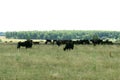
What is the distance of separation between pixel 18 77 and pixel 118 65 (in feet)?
27.0

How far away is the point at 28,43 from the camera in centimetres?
4800

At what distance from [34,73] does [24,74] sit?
2.59 ft

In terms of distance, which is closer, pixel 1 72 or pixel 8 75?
pixel 8 75

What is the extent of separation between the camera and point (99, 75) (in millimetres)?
16297

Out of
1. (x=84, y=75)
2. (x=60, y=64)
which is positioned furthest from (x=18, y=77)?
(x=60, y=64)

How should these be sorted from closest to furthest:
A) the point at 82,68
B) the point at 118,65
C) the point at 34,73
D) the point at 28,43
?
the point at 34,73, the point at 82,68, the point at 118,65, the point at 28,43

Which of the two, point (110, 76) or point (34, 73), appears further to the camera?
point (34, 73)

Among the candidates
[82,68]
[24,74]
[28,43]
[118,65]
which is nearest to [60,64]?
[82,68]

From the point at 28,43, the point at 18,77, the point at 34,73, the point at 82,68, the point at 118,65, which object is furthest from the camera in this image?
the point at 28,43

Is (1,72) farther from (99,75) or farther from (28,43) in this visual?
(28,43)

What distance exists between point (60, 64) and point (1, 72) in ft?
17.5

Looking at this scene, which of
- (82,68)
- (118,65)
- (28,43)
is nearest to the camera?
(82,68)

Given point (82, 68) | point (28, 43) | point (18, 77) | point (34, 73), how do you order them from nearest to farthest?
1. point (18, 77)
2. point (34, 73)
3. point (82, 68)
4. point (28, 43)

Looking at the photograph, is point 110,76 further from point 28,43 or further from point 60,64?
point 28,43
